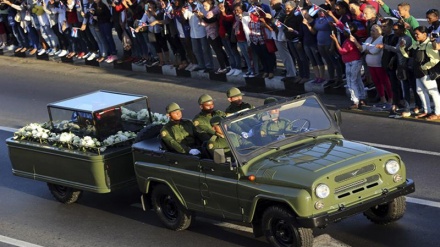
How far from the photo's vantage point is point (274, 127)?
12305 millimetres

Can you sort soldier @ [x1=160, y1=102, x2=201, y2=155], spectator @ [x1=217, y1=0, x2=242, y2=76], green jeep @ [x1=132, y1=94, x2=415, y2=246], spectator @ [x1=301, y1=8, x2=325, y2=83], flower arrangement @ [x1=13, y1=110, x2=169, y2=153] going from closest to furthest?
1. green jeep @ [x1=132, y1=94, x2=415, y2=246]
2. soldier @ [x1=160, y1=102, x2=201, y2=155]
3. flower arrangement @ [x1=13, y1=110, x2=169, y2=153]
4. spectator @ [x1=301, y1=8, x2=325, y2=83]
5. spectator @ [x1=217, y1=0, x2=242, y2=76]

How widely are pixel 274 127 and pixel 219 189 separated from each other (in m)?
1.07

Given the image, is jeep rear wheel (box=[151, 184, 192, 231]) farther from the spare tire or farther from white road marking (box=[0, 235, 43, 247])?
white road marking (box=[0, 235, 43, 247])

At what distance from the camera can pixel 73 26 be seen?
2625 centimetres

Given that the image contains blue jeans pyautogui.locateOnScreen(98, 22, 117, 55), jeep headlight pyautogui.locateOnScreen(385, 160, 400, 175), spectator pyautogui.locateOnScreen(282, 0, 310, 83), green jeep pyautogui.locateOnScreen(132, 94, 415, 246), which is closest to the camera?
green jeep pyautogui.locateOnScreen(132, 94, 415, 246)

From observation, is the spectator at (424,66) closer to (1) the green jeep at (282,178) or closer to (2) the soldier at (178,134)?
(1) the green jeep at (282,178)

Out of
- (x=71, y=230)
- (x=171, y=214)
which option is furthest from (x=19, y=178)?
(x=171, y=214)

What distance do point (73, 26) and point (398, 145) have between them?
41.4 feet

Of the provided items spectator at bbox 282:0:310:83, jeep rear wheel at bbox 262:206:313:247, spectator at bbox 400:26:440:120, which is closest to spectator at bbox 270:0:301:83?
spectator at bbox 282:0:310:83

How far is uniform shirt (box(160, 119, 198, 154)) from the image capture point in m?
12.9

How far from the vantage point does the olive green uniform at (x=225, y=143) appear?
39.6 feet

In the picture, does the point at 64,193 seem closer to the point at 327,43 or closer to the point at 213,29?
the point at 327,43

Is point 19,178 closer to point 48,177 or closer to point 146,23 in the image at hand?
point 48,177

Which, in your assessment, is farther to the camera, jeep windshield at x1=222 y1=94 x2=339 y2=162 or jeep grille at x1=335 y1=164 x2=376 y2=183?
jeep windshield at x1=222 y1=94 x2=339 y2=162
